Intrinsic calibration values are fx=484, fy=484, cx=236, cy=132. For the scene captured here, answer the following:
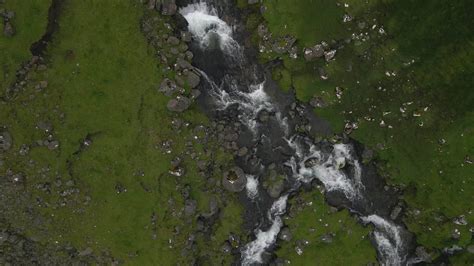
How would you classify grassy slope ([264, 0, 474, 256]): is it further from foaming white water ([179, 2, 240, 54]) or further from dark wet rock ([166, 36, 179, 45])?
dark wet rock ([166, 36, 179, 45])

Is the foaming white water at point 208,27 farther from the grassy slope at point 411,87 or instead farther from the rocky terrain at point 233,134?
the grassy slope at point 411,87

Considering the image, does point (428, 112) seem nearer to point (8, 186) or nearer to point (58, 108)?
point (58, 108)

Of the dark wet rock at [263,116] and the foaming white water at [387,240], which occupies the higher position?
the dark wet rock at [263,116]

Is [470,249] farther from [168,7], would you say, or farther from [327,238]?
[168,7]

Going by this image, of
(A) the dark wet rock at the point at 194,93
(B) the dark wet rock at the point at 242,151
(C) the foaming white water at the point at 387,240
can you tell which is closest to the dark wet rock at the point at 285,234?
(C) the foaming white water at the point at 387,240

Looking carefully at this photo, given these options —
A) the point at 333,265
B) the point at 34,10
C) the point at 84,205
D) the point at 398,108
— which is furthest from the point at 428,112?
the point at 34,10

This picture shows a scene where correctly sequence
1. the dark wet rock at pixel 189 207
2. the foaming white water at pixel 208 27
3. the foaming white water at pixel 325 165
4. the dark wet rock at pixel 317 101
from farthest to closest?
the foaming white water at pixel 325 165, the dark wet rock at pixel 317 101, the dark wet rock at pixel 189 207, the foaming white water at pixel 208 27

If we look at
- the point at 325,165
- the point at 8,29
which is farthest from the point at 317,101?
the point at 8,29
